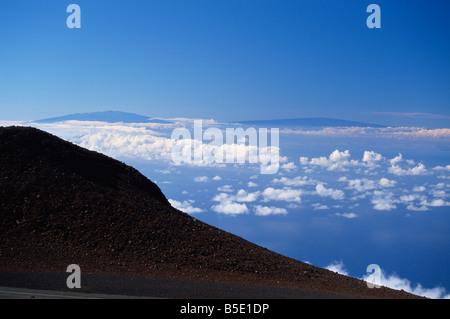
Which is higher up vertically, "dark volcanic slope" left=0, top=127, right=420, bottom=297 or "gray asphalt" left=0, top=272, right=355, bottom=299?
"dark volcanic slope" left=0, top=127, right=420, bottom=297

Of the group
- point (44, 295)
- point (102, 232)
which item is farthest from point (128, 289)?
point (102, 232)

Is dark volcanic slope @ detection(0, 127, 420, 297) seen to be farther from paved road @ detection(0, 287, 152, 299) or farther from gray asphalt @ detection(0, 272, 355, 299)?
paved road @ detection(0, 287, 152, 299)

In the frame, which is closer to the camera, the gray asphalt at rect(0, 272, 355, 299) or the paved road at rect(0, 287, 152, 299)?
the paved road at rect(0, 287, 152, 299)

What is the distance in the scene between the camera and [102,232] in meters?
20.8

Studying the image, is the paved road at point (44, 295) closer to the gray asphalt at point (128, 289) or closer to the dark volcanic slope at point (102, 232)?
the gray asphalt at point (128, 289)

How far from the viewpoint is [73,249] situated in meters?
19.3

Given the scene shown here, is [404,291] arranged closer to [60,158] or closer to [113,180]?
[113,180]

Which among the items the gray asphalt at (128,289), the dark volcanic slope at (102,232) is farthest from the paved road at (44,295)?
the dark volcanic slope at (102,232)

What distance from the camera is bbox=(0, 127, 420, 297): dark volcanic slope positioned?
1805 centimetres

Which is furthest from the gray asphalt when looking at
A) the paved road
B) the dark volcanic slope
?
the dark volcanic slope

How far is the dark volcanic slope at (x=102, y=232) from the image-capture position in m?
18.0

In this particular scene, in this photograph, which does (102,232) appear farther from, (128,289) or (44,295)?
(44,295)
